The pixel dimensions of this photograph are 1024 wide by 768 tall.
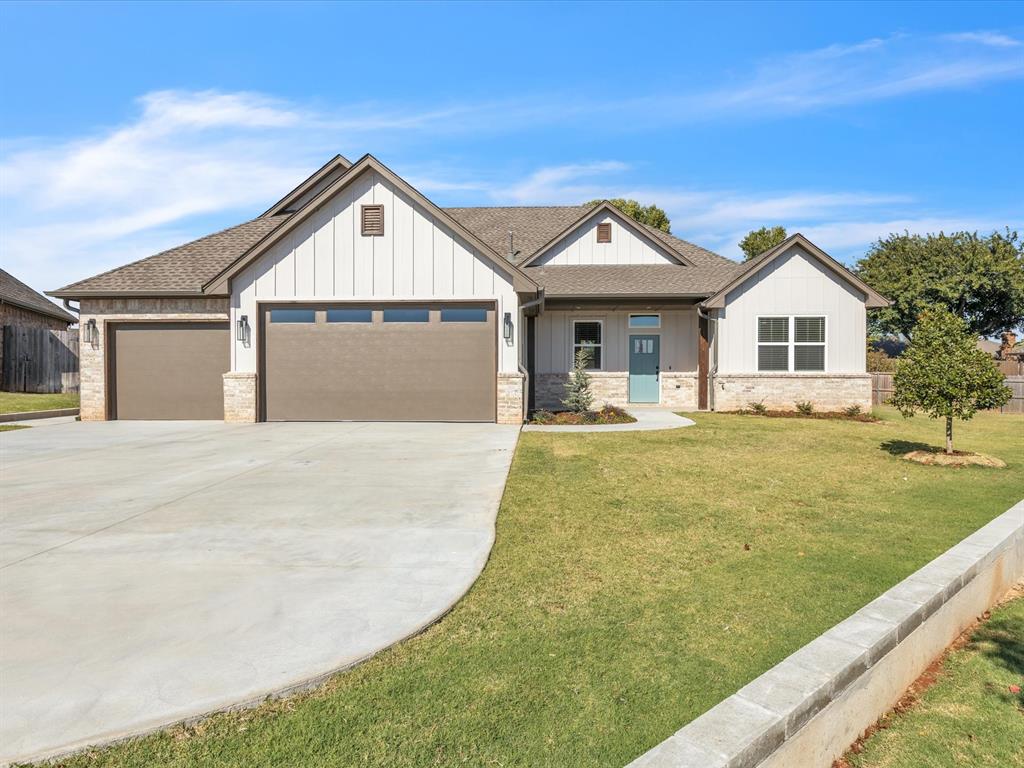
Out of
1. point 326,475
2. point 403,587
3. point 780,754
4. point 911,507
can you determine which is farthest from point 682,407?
point 780,754

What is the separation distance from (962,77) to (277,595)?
16.9 meters

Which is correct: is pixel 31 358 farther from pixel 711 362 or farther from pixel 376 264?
pixel 711 362

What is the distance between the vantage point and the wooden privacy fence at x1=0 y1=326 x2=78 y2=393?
2177 cm

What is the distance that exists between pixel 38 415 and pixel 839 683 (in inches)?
796

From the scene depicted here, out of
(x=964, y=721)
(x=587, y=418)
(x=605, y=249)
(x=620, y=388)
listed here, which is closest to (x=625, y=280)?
(x=605, y=249)

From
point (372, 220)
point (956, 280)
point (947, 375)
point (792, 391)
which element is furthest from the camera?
point (956, 280)

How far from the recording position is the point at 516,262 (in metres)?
20.0

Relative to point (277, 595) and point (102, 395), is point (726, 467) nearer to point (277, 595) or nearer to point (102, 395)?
point (277, 595)

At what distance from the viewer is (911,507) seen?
266 inches

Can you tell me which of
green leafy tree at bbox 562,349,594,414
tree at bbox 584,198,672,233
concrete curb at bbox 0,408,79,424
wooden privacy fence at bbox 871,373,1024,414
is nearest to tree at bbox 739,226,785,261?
tree at bbox 584,198,672,233

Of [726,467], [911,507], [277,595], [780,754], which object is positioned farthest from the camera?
[726,467]

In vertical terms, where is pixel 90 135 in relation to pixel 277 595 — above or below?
above

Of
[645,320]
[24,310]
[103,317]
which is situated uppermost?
[24,310]

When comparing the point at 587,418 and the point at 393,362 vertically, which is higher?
the point at 393,362
